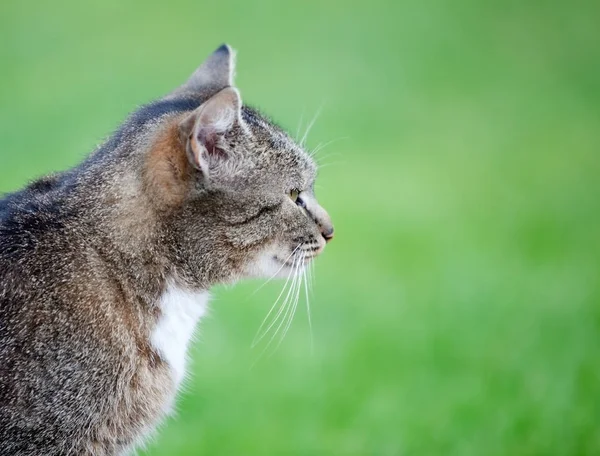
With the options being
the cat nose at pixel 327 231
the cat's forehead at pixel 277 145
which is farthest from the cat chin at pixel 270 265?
the cat's forehead at pixel 277 145

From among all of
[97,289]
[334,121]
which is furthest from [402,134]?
[97,289]

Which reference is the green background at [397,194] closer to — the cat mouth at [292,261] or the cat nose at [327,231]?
the cat mouth at [292,261]

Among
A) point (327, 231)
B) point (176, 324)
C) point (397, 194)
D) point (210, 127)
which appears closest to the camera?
point (210, 127)

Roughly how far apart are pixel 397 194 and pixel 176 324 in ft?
18.8

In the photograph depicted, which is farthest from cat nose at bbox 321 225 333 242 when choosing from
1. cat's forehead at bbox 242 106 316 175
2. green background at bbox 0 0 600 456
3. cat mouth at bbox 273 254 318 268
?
green background at bbox 0 0 600 456

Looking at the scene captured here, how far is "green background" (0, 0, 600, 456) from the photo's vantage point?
5.45 m

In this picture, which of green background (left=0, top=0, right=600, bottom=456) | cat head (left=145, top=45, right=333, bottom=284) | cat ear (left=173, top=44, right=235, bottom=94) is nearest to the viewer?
cat head (left=145, top=45, right=333, bottom=284)

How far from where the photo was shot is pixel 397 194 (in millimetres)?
9203

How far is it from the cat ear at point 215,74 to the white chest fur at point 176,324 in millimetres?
961

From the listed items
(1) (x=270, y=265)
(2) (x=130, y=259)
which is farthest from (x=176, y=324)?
(1) (x=270, y=265)

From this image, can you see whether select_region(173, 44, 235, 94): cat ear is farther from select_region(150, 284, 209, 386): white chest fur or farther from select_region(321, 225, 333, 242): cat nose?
select_region(150, 284, 209, 386): white chest fur

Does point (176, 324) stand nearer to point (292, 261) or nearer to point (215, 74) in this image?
point (292, 261)

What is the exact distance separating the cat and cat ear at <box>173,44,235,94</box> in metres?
0.29

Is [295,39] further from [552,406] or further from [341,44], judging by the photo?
[552,406]
